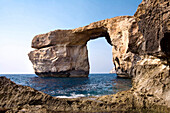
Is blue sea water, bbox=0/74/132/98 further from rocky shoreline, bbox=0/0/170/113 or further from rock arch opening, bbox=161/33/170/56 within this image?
rock arch opening, bbox=161/33/170/56

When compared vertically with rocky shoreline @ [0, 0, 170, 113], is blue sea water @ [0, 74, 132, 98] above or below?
below

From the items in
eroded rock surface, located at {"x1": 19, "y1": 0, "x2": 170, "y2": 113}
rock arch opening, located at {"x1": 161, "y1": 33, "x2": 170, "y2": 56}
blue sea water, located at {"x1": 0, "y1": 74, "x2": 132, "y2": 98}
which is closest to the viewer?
rock arch opening, located at {"x1": 161, "y1": 33, "x2": 170, "y2": 56}

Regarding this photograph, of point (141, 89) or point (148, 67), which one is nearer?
point (141, 89)

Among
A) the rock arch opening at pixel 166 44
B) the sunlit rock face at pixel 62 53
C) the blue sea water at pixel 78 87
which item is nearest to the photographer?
the rock arch opening at pixel 166 44

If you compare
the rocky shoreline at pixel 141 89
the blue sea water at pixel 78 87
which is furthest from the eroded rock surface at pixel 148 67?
the blue sea water at pixel 78 87

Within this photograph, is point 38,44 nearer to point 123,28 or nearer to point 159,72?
point 123,28

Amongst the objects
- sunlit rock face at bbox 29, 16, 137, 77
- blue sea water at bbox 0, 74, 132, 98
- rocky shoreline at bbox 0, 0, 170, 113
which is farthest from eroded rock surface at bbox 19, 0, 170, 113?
sunlit rock face at bbox 29, 16, 137, 77

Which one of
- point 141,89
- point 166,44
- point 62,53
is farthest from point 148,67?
point 62,53

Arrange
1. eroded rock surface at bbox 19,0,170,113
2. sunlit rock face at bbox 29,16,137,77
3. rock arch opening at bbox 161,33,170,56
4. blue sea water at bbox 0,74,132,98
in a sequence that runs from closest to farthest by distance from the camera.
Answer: rock arch opening at bbox 161,33,170,56 < eroded rock surface at bbox 19,0,170,113 < blue sea water at bbox 0,74,132,98 < sunlit rock face at bbox 29,16,137,77

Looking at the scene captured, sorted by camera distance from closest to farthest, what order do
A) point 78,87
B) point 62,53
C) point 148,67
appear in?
point 148,67
point 78,87
point 62,53

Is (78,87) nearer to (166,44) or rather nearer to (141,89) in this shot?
(141,89)

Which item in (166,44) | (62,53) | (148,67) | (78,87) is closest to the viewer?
(166,44)

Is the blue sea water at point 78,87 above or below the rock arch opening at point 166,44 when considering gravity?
below

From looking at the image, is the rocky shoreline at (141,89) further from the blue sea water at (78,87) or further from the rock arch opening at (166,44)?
the blue sea water at (78,87)
